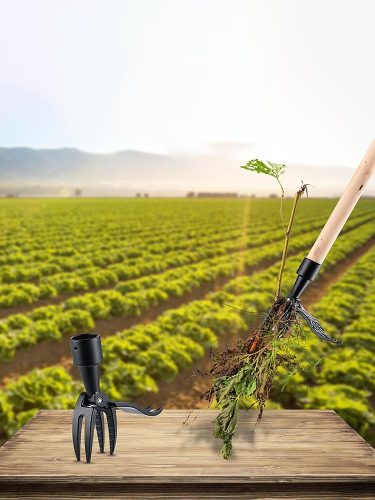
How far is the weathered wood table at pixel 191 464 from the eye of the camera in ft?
8.04

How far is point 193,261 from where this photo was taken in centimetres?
1927

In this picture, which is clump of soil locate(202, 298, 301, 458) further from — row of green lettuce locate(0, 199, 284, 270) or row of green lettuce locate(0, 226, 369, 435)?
row of green lettuce locate(0, 199, 284, 270)

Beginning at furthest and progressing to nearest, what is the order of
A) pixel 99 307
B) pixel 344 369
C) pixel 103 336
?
1. pixel 99 307
2. pixel 103 336
3. pixel 344 369

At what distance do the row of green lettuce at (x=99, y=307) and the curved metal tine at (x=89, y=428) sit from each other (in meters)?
6.08

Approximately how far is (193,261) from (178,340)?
10215 millimetres

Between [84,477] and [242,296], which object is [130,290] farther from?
[84,477]

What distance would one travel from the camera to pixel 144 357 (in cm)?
803

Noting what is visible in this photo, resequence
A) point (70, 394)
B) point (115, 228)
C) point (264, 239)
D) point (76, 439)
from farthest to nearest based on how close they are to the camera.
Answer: point (115, 228)
point (264, 239)
point (70, 394)
point (76, 439)

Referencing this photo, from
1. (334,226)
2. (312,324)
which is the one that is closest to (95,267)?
(312,324)

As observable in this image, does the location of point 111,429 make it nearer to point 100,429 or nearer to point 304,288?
point 100,429

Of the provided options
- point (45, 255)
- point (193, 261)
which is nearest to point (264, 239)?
point (193, 261)

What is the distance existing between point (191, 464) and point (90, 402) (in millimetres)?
603

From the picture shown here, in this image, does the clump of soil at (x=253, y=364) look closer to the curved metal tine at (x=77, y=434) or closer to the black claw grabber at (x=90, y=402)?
the black claw grabber at (x=90, y=402)

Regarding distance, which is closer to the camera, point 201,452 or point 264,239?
point 201,452
